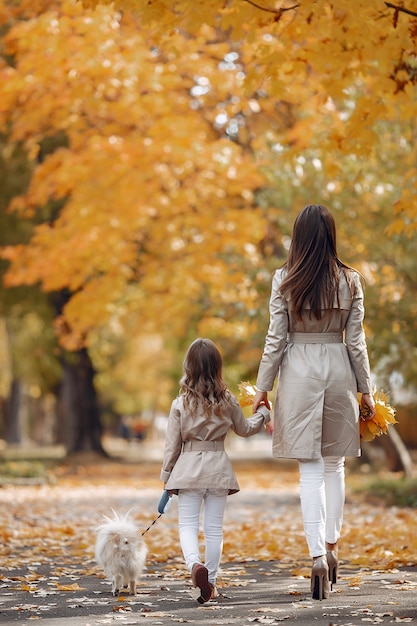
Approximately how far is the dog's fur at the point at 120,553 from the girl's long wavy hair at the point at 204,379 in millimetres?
839

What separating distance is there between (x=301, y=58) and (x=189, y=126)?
6.78 meters

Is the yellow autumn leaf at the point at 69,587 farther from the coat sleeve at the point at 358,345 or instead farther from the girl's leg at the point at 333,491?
the coat sleeve at the point at 358,345

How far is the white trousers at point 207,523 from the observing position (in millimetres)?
6020

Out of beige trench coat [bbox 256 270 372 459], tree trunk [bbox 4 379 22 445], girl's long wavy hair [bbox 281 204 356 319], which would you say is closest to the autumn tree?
girl's long wavy hair [bbox 281 204 356 319]

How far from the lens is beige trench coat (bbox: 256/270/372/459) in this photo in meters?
5.89

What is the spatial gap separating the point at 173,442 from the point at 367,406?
44.7 inches

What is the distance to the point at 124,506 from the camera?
1526 centimetres

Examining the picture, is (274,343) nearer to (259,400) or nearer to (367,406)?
(259,400)

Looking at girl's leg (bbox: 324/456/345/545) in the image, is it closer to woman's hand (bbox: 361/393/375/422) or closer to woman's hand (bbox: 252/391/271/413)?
woman's hand (bbox: 361/393/375/422)

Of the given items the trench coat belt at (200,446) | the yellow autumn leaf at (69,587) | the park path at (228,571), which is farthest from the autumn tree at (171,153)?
the yellow autumn leaf at (69,587)

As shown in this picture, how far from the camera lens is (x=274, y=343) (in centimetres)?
596

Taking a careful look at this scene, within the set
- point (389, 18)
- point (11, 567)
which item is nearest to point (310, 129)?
point (389, 18)

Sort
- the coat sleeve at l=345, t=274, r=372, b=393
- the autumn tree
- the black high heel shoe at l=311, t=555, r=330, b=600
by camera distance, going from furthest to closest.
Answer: the autumn tree, the coat sleeve at l=345, t=274, r=372, b=393, the black high heel shoe at l=311, t=555, r=330, b=600

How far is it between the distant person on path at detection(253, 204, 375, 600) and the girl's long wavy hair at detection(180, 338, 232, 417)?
0.24 metres
